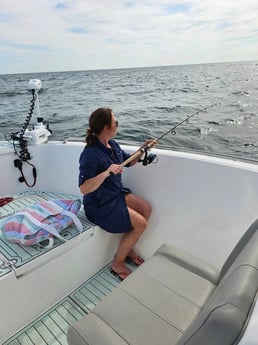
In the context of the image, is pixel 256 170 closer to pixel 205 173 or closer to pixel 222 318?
pixel 205 173

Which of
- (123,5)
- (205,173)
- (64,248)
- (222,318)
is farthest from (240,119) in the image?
(222,318)

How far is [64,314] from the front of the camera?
1454 mm

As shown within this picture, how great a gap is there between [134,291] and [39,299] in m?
0.63

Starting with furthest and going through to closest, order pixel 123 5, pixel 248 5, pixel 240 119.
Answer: pixel 240 119
pixel 123 5
pixel 248 5

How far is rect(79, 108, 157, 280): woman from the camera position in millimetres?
1502

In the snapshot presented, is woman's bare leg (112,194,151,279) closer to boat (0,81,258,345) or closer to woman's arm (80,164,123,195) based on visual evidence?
boat (0,81,258,345)

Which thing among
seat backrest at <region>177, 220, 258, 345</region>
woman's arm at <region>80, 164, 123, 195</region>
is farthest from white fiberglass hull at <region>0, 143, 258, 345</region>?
seat backrest at <region>177, 220, 258, 345</region>

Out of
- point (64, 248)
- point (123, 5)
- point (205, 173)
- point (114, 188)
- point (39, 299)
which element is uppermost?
point (123, 5)

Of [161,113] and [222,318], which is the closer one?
[222,318]

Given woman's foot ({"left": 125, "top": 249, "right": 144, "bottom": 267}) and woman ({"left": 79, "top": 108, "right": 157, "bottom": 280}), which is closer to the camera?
woman ({"left": 79, "top": 108, "right": 157, "bottom": 280})

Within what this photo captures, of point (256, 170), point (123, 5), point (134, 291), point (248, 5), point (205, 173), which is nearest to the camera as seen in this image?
point (134, 291)

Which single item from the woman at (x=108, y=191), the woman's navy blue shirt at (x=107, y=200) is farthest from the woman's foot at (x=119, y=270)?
the woman's navy blue shirt at (x=107, y=200)

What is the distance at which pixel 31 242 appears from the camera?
1.41 meters

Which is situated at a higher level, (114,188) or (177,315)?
(114,188)
